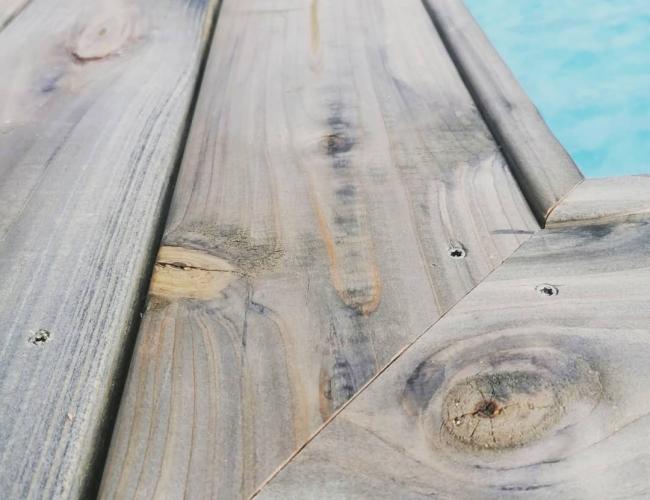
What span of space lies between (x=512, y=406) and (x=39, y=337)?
→ 336 mm

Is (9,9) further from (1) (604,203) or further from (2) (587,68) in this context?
(2) (587,68)

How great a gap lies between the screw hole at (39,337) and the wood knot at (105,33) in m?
0.54

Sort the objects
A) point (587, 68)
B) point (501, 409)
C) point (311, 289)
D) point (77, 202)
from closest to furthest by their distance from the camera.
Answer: point (501, 409), point (311, 289), point (77, 202), point (587, 68)

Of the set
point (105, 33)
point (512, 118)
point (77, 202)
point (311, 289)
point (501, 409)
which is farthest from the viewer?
point (105, 33)

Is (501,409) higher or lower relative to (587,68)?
higher

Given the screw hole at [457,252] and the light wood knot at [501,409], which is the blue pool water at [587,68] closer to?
the screw hole at [457,252]

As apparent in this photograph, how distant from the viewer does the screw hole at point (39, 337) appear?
1.84 ft

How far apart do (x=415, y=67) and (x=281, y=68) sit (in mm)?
169

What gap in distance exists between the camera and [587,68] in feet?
7.31

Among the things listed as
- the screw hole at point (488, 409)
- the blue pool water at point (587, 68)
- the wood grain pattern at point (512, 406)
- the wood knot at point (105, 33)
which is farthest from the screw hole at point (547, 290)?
the blue pool water at point (587, 68)

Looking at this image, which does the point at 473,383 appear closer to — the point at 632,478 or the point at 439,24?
the point at 632,478

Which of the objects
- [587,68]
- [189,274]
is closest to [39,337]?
[189,274]

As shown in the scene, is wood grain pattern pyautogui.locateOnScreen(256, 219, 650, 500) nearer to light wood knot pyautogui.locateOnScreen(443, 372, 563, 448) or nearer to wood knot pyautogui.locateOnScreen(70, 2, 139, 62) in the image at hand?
light wood knot pyautogui.locateOnScreen(443, 372, 563, 448)

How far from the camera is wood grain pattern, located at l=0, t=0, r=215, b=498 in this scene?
1.64 ft
